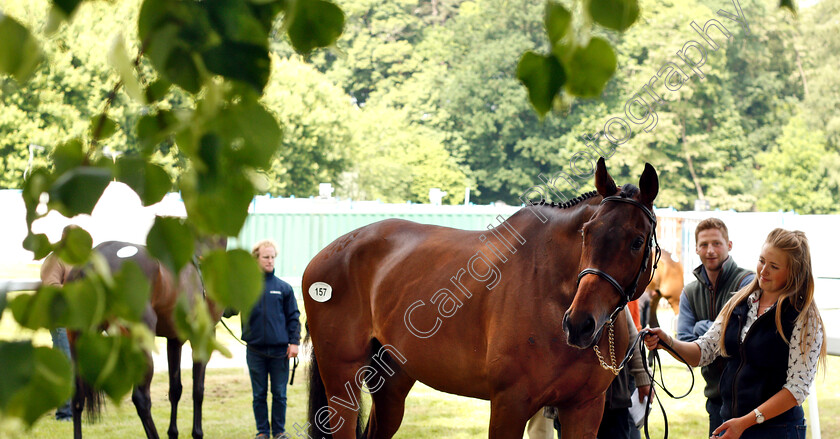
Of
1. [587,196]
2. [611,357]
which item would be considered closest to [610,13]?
[587,196]

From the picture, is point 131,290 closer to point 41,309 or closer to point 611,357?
point 41,309

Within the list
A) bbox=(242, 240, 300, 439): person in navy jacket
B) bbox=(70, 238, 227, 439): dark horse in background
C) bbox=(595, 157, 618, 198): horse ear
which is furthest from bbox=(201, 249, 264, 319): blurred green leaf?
bbox=(242, 240, 300, 439): person in navy jacket

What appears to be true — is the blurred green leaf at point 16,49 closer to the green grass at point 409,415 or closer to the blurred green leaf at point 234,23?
the blurred green leaf at point 234,23

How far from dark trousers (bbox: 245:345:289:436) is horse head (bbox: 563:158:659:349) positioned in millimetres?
3787

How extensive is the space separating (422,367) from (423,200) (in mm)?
Result: 36913

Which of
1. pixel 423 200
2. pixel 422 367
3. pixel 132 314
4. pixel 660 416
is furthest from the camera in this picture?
pixel 423 200

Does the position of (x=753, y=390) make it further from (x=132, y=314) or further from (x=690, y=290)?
(x=132, y=314)

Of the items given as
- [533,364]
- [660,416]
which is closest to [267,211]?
[660,416]

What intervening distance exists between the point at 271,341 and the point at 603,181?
3865mm

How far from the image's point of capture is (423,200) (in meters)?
40.5

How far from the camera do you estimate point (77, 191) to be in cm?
58

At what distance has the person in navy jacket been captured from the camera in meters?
6.03

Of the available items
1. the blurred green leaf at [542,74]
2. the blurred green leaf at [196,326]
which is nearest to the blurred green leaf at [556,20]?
the blurred green leaf at [542,74]

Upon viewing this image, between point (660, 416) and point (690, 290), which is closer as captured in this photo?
point (690, 290)
